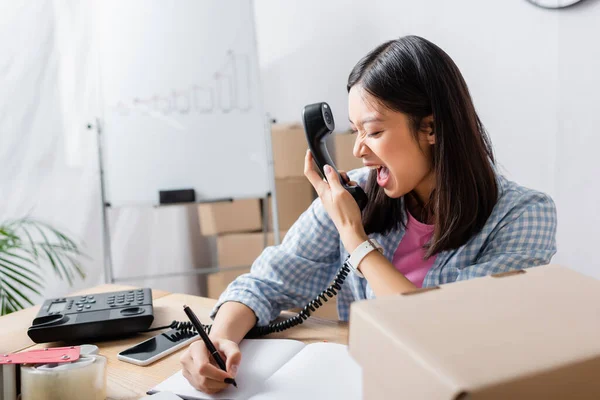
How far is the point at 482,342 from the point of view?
0.38m

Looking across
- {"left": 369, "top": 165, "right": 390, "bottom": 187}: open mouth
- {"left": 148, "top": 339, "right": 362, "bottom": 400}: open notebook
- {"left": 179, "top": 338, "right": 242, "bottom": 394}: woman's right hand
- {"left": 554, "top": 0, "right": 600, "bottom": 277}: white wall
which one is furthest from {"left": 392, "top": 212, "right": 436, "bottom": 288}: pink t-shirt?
{"left": 554, "top": 0, "right": 600, "bottom": 277}: white wall

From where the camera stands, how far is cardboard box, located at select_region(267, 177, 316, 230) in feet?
8.44

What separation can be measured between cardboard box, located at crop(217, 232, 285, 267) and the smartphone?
1.59 meters

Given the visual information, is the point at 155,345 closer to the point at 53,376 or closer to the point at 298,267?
the point at 53,376

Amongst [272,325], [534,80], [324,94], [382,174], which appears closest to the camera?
[272,325]

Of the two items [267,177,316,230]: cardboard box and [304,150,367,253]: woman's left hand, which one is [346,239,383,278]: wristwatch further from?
[267,177,316,230]: cardboard box

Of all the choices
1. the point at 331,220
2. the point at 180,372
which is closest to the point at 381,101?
the point at 331,220

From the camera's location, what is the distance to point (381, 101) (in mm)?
1001

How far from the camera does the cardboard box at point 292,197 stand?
8.44ft

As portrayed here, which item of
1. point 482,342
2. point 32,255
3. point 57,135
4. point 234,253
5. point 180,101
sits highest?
point 180,101

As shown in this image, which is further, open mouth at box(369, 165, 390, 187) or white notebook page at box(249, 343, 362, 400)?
open mouth at box(369, 165, 390, 187)

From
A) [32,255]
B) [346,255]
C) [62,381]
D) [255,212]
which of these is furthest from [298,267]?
[32,255]

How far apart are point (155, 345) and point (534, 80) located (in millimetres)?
1681

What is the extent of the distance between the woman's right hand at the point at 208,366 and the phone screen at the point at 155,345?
114mm
